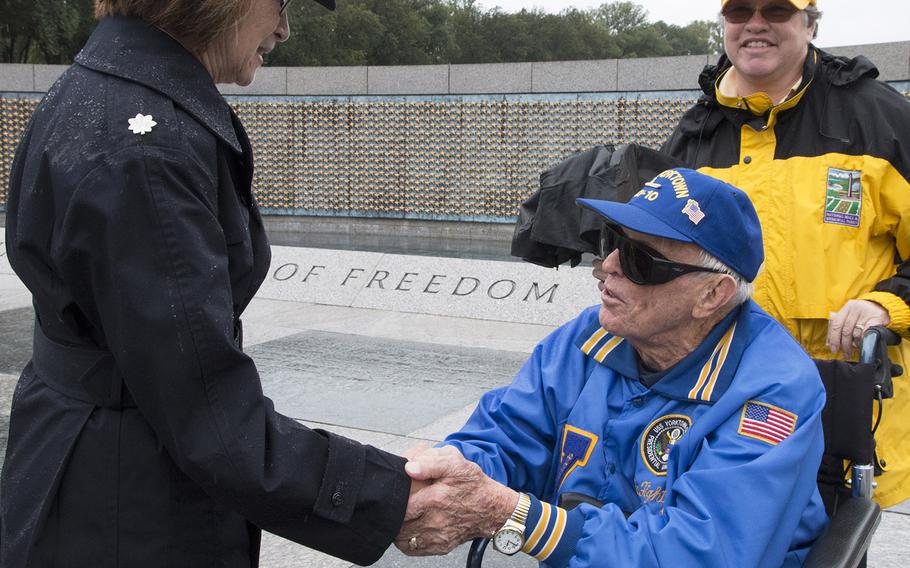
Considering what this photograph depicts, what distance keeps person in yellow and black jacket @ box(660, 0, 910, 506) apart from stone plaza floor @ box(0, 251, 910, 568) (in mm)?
1267

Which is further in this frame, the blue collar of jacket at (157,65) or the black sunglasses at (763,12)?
the black sunglasses at (763,12)

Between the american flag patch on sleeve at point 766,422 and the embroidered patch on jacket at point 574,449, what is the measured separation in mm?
380

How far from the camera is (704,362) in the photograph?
7.01 ft

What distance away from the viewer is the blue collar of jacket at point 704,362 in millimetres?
2072

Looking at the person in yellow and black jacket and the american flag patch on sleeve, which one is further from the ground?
the person in yellow and black jacket

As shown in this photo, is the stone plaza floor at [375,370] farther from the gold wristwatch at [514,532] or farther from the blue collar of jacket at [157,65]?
the blue collar of jacket at [157,65]

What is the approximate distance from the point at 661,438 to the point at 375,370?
428 centimetres

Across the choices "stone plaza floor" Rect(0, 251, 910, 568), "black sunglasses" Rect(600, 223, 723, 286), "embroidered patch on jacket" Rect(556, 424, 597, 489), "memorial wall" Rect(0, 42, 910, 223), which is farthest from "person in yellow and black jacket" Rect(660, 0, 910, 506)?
"memorial wall" Rect(0, 42, 910, 223)

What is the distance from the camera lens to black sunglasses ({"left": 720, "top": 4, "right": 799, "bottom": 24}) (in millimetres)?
2672

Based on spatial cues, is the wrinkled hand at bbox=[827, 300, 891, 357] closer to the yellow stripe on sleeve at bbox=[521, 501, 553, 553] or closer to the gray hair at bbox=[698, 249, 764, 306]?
the gray hair at bbox=[698, 249, 764, 306]

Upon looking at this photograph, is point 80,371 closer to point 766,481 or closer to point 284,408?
point 766,481

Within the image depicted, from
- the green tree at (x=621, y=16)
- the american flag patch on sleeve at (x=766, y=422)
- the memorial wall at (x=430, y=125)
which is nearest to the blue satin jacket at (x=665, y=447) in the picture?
the american flag patch on sleeve at (x=766, y=422)

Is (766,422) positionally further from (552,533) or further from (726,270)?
(552,533)

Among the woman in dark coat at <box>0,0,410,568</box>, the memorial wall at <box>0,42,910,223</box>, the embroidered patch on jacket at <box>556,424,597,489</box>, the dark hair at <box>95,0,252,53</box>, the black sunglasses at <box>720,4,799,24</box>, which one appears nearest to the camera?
the woman in dark coat at <box>0,0,410,568</box>
